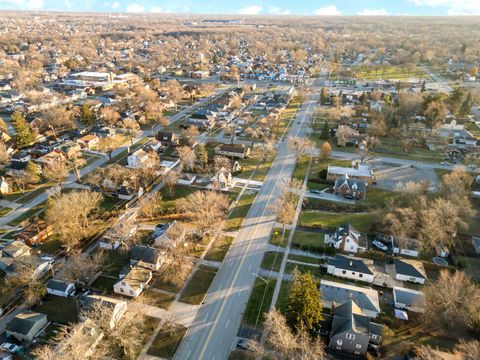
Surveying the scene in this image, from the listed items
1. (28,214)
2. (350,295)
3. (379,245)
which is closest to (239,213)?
(379,245)

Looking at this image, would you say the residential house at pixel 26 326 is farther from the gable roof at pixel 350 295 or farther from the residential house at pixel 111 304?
the gable roof at pixel 350 295

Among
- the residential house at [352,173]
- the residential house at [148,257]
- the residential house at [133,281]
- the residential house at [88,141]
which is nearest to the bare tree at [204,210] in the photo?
the residential house at [148,257]

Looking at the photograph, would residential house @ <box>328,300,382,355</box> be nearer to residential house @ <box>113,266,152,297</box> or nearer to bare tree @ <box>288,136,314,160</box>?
residential house @ <box>113,266,152,297</box>

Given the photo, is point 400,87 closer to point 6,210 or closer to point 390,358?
point 390,358

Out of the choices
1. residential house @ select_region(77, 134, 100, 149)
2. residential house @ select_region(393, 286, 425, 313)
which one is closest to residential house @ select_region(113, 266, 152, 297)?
residential house @ select_region(393, 286, 425, 313)

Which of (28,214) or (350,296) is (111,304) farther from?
(28,214)

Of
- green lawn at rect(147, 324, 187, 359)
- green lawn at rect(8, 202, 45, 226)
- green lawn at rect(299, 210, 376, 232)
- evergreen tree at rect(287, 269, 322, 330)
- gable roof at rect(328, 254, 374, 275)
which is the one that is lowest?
green lawn at rect(299, 210, 376, 232)

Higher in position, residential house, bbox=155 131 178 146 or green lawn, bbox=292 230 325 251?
residential house, bbox=155 131 178 146
